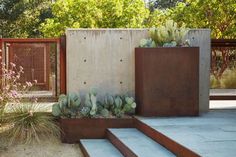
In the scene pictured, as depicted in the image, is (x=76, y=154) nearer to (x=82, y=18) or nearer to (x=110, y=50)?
(x=110, y=50)

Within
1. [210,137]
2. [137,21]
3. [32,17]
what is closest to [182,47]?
[210,137]

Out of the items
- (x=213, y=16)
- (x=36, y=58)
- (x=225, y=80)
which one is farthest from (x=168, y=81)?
(x=213, y=16)

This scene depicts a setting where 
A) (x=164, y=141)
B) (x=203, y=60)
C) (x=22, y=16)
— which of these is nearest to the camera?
(x=164, y=141)

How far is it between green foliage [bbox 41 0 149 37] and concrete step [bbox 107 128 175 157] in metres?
11.8

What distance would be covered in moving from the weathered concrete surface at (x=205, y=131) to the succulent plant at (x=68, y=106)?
1.16 m

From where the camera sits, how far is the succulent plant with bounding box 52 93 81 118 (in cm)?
761

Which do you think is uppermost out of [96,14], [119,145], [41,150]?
[96,14]

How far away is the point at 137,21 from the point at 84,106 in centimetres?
1165

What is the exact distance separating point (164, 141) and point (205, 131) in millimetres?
627

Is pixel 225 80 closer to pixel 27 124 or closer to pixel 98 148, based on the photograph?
pixel 98 148

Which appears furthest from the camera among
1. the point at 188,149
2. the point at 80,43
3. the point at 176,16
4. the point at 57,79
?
the point at 176,16

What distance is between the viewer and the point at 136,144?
19.9ft

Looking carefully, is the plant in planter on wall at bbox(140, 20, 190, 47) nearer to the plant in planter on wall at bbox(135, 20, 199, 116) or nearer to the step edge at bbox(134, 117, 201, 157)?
the plant in planter on wall at bbox(135, 20, 199, 116)

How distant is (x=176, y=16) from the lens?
1880 cm
